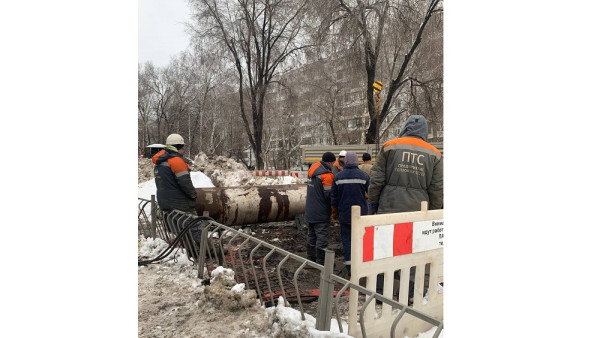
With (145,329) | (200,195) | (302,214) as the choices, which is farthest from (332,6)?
(145,329)

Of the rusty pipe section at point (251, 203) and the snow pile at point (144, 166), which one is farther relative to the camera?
the rusty pipe section at point (251, 203)

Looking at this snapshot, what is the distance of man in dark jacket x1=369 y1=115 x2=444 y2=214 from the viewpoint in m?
2.46

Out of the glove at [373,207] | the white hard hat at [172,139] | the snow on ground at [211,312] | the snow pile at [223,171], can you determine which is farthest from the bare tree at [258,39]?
the snow on ground at [211,312]

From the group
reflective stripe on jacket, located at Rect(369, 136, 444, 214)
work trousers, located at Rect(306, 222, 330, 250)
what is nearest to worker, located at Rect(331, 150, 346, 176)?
work trousers, located at Rect(306, 222, 330, 250)

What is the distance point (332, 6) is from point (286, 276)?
4.90m

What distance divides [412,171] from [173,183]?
2.15m

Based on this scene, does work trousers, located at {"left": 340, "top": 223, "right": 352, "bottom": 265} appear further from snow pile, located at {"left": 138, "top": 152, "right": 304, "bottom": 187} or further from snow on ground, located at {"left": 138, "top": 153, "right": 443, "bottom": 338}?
snow pile, located at {"left": 138, "top": 152, "right": 304, "bottom": 187}

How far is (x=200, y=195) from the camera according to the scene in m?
4.53

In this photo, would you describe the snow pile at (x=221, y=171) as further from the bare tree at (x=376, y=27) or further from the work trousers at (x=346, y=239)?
the work trousers at (x=346, y=239)

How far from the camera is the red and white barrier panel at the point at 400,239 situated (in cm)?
176

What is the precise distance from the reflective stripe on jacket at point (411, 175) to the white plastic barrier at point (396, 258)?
0.52m

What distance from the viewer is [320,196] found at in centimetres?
380

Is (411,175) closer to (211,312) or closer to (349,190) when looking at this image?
(349,190)

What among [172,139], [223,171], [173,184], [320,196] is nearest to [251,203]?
[320,196]
